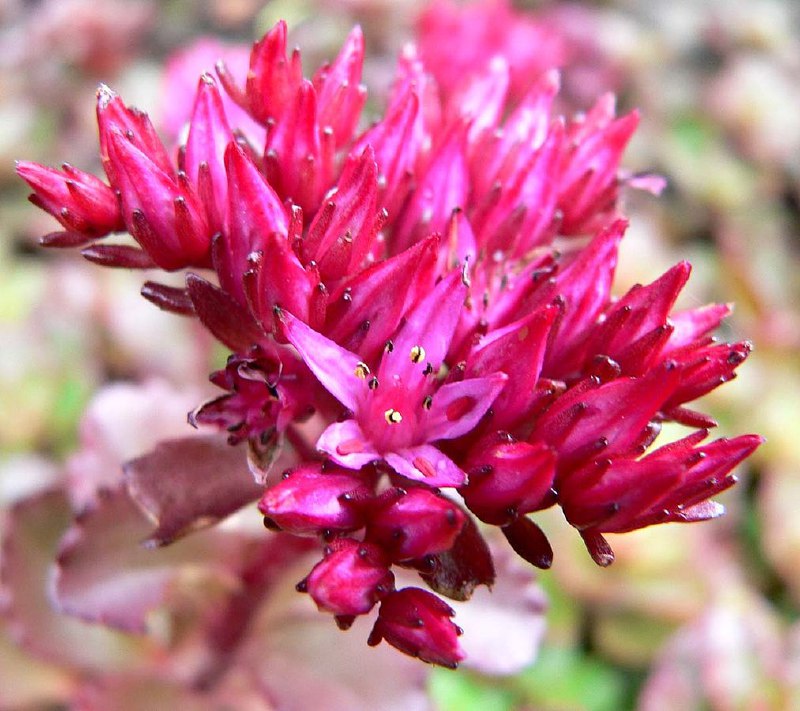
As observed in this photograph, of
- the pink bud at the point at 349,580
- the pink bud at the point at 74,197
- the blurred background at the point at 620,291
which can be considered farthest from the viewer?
the blurred background at the point at 620,291

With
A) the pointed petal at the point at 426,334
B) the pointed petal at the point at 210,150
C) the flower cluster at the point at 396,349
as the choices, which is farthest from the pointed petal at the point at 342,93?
the pointed petal at the point at 426,334

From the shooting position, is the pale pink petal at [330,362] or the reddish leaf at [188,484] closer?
the pale pink petal at [330,362]

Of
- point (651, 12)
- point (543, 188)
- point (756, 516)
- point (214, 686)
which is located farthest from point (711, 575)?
point (651, 12)

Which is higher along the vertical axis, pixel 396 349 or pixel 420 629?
pixel 396 349

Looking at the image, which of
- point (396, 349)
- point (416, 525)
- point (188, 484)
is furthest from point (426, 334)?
point (188, 484)

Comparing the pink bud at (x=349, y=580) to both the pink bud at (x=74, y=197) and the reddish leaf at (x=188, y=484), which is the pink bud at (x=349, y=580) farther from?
the pink bud at (x=74, y=197)

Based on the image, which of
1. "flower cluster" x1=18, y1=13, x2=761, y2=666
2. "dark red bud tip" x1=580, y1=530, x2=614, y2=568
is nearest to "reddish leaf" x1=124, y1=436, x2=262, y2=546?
"flower cluster" x1=18, y1=13, x2=761, y2=666

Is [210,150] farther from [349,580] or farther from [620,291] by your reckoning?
[620,291]
